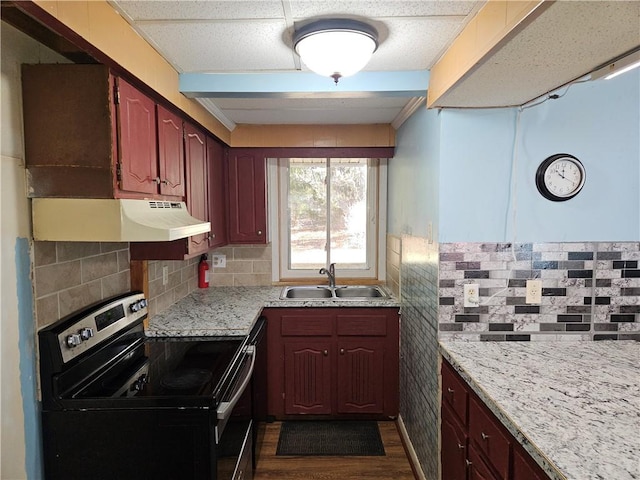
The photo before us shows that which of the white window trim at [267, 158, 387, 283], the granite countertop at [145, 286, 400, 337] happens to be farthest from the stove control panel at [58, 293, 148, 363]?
the white window trim at [267, 158, 387, 283]

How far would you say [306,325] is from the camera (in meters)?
2.71

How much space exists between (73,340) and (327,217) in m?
2.25

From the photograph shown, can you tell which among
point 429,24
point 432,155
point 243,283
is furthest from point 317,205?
point 429,24

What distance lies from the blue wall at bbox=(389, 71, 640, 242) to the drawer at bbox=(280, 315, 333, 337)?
1194mm

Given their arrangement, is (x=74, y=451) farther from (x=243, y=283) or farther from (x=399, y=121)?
(x=399, y=121)

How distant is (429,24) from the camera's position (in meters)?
1.38

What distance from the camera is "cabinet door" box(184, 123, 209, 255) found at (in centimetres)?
215

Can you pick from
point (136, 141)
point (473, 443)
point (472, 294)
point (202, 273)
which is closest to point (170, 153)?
point (136, 141)

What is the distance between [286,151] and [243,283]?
1.18 meters

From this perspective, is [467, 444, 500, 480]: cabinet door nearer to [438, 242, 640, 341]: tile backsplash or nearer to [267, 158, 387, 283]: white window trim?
[438, 242, 640, 341]: tile backsplash

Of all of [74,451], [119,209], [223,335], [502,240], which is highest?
[119,209]

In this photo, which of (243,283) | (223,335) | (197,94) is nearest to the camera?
(197,94)

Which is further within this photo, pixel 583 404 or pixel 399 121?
pixel 399 121

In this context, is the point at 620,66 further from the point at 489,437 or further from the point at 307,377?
the point at 307,377
